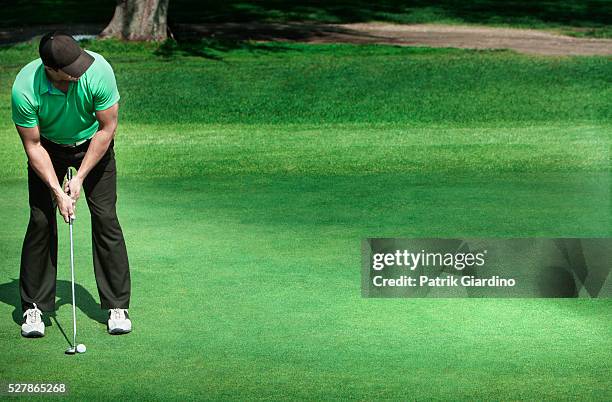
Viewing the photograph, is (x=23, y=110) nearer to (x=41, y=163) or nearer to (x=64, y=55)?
(x=41, y=163)

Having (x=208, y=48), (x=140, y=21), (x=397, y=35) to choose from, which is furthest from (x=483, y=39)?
(x=140, y=21)

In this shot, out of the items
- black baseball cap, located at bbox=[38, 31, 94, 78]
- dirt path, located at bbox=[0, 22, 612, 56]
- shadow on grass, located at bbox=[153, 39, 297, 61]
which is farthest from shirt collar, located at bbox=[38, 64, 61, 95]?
dirt path, located at bbox=[0, 22, 612, 56]

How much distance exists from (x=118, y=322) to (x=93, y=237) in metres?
0.53

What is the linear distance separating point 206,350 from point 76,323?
100cm

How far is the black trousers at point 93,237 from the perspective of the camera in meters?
7.50

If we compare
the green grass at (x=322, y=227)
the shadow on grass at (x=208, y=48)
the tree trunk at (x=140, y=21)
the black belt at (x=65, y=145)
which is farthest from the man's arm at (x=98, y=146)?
the tree trunk at (x=140, y=21)

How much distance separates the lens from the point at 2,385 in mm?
6566

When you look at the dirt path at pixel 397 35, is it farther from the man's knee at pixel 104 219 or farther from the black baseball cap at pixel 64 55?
the black baseball cap at pixel 64 55

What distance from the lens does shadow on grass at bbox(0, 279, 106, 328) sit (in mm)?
7945

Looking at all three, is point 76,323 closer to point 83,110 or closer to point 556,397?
point 83,110

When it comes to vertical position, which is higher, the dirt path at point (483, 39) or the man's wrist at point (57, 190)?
the man's wrist at point (57, 190)

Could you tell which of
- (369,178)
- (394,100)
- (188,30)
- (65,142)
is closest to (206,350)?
(65,142)

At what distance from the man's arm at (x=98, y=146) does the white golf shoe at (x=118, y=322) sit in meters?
0.72

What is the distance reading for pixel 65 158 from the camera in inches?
293
